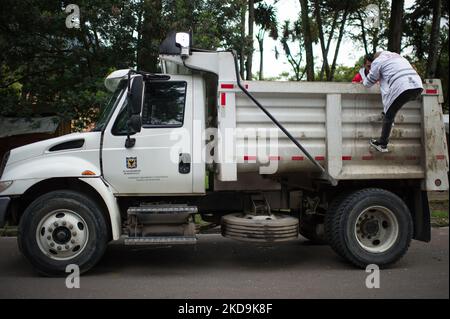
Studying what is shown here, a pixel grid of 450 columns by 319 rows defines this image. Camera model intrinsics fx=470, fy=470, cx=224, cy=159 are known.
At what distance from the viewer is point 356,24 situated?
2053cm

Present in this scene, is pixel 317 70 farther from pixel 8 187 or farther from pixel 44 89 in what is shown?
pixel 8 187

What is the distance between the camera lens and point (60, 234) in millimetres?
5660

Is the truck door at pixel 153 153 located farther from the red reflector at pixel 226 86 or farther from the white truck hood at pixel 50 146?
the red reflector at pixel 226 86

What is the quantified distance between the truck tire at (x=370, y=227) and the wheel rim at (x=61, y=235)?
3.17 meters

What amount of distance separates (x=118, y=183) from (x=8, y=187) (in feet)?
4.35

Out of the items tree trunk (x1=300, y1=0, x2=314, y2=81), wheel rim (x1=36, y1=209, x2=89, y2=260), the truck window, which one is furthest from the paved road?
tree trunk (x1=300, y1=0, x2=314, y2=81)

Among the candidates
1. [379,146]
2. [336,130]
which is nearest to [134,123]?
[336,130]

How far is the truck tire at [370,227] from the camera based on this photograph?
600 centimetres

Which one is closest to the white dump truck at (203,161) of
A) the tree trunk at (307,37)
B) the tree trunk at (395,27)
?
the tree trunk at (395,27)

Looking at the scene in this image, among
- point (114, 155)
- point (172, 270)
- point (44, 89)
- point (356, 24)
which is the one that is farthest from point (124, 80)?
point (356, 24)

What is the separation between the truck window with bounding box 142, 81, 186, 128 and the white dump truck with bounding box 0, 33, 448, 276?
0.04 ft

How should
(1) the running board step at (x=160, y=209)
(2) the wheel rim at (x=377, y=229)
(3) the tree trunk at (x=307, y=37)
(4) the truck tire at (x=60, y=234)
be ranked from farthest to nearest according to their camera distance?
(3) the tree trunk at (x=307, y=37), (2) the wheel rim at (x=377, y=229), (1) the running board step at (x=160, y=209), (4) the truck tire at (x=60, y=234)

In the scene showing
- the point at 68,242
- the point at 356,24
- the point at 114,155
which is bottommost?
the point at 68,242

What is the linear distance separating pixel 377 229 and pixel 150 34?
274 inches
